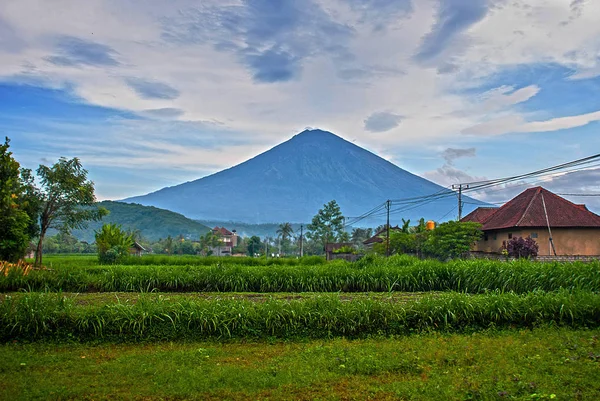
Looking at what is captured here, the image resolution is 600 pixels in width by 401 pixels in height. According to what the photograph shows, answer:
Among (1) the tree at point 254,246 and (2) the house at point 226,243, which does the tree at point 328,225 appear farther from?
(2) the house at point 226,243

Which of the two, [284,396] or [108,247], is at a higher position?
[108,247]

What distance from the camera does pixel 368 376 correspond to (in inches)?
217

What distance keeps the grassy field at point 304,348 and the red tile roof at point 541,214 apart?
58.3ft

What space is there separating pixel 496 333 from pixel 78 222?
105ft

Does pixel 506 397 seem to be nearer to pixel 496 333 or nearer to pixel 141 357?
pixel 496 333

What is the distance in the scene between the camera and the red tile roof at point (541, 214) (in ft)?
89.4

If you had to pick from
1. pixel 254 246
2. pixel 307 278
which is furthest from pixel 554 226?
pixel 254 246

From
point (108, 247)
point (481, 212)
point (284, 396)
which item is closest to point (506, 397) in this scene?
point (284, 396)

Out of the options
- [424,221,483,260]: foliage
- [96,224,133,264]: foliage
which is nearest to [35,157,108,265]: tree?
[96,224,133,264]: foliage

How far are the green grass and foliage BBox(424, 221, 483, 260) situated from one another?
69.5 ft

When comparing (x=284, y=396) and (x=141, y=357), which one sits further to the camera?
(x=141, y=357)

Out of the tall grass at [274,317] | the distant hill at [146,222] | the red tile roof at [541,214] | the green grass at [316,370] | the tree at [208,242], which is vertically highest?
the distant hill at [146,222]

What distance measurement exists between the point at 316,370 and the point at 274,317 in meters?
1.98

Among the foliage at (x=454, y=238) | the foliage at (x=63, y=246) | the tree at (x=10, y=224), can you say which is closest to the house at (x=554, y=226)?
the foliage at (x=454, y=238)
